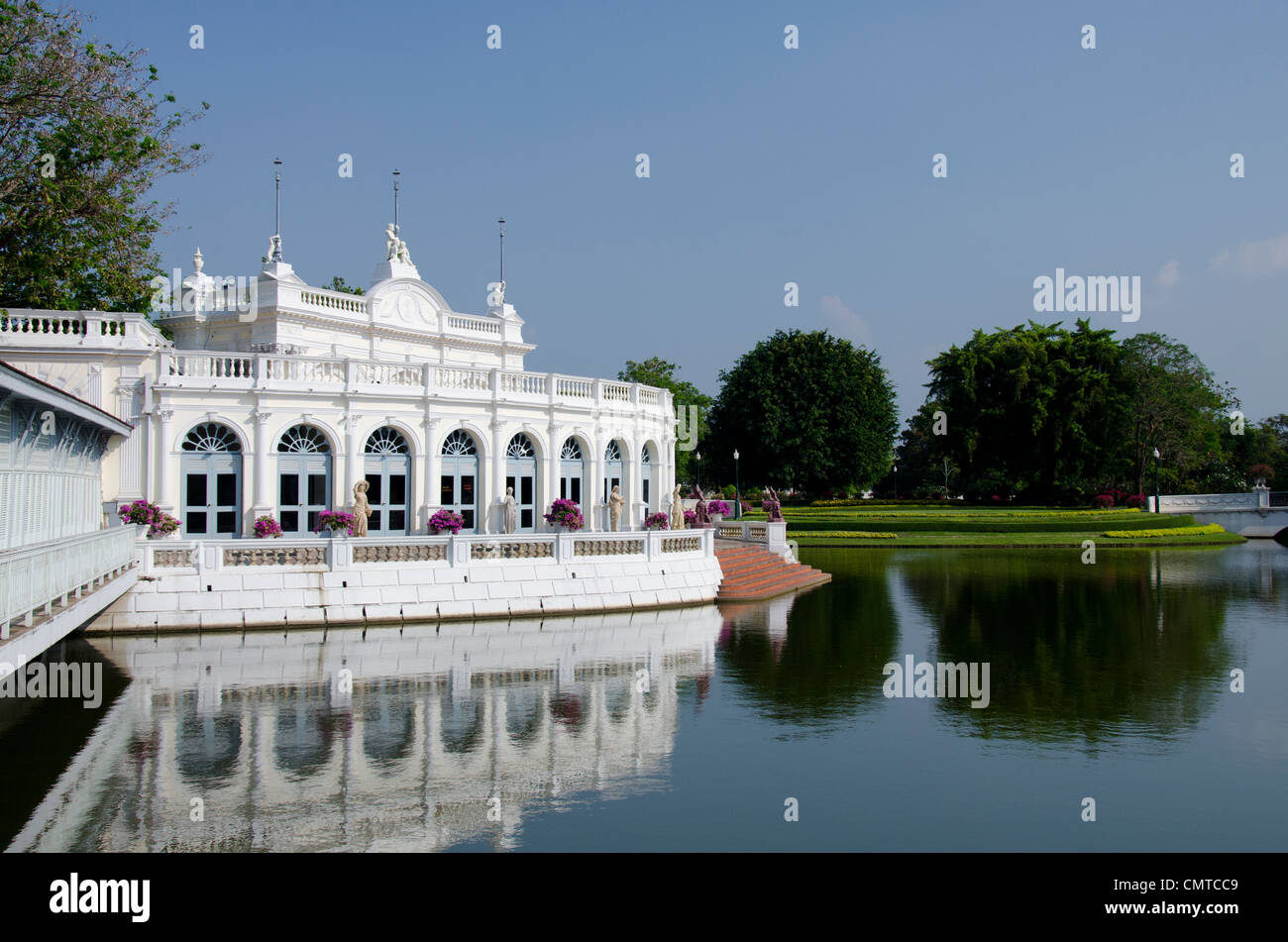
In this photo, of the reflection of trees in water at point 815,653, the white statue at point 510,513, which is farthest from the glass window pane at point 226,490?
the reflection of trees in water at point 815,653

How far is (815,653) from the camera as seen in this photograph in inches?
912

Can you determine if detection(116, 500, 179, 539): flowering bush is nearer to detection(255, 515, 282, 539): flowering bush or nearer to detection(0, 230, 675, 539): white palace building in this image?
detection(0, 230, 675, 539): white palace building

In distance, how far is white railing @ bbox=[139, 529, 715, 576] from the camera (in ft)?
79.8

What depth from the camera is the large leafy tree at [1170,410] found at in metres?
80.9

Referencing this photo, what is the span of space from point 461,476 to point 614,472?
20.7 feet

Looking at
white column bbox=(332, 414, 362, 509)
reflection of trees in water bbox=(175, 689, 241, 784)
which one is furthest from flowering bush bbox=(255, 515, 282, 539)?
reflection of trees in water bbox=(175, 689, 241, 784)

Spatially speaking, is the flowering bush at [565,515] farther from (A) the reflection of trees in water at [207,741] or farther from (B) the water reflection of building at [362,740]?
(A) the reflection of trees in water at [207,741]

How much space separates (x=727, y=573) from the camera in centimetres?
3434

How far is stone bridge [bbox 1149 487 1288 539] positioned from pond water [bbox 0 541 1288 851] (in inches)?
1992

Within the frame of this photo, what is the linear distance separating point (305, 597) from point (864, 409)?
56511mm

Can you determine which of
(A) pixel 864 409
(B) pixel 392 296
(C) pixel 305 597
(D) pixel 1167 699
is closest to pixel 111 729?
(C) pixel 305 597

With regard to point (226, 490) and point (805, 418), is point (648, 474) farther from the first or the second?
point (805, 418)

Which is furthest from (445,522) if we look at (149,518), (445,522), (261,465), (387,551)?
(149,518)
